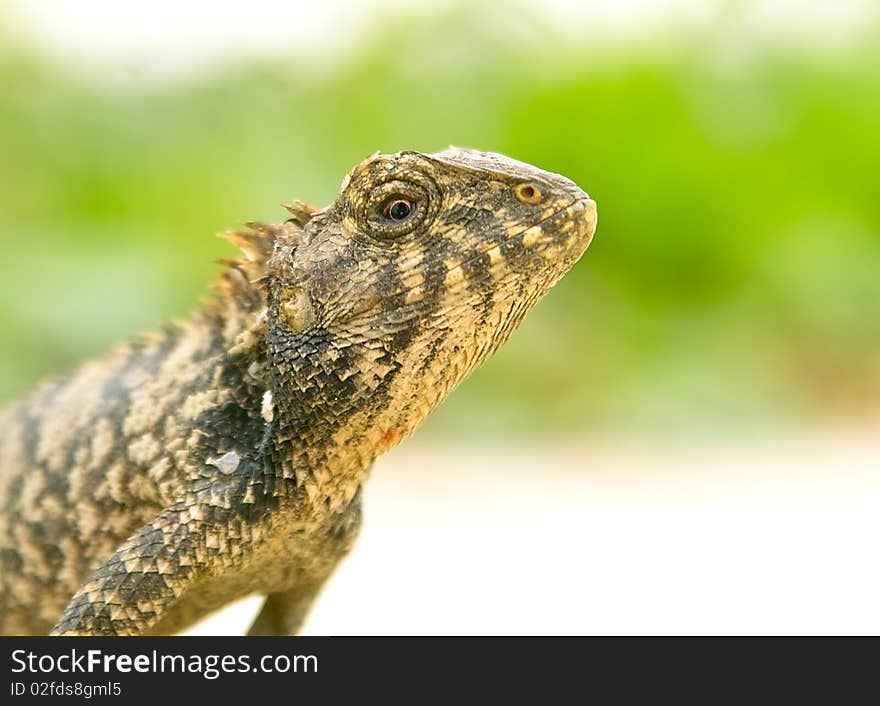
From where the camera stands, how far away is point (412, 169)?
3311 millimetres

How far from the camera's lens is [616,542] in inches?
312

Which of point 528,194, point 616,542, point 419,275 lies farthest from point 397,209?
point 616,542

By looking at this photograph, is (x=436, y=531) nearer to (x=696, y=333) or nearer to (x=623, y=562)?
(x=623, y=562)

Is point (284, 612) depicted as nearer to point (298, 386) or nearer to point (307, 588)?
point (307, 588)

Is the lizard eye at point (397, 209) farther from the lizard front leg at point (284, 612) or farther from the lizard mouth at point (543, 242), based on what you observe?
the lizard front leg at point (284, 612)

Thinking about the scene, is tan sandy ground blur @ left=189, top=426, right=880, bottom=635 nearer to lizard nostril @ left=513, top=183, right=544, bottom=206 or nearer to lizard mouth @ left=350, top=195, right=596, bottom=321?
lizard mouth @ left=350, top=195, right=596, bottom=321

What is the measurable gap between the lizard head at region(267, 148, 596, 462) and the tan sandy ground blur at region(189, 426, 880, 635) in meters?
2.76

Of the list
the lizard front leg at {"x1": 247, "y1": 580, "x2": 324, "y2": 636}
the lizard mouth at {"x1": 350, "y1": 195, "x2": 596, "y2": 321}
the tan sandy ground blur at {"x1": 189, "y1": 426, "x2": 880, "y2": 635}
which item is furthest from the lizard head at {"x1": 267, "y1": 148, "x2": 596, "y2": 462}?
the tan sandy ground blur at {"x1": 189, "y1": 426, "x2": 880, "y2": 635}

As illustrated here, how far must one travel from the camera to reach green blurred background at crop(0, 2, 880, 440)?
10727 mm

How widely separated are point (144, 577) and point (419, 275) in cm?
122

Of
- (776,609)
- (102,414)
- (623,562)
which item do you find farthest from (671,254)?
(102,414)

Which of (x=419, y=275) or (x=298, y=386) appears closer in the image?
(x=419, y=275)

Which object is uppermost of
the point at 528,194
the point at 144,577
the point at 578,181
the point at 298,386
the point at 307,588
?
the point at 578,181

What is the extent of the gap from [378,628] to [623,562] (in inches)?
82.6
